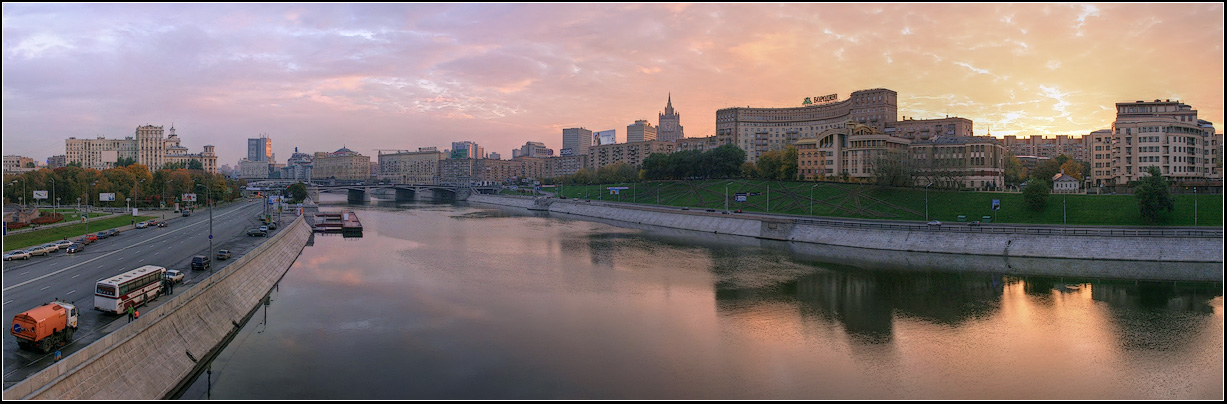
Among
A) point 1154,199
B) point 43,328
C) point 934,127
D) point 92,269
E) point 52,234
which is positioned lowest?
point 43,328

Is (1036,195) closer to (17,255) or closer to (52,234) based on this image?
(17,255)

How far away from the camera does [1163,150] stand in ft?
277

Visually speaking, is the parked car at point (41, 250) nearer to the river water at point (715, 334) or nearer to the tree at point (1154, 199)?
the river water at point (715, 334)

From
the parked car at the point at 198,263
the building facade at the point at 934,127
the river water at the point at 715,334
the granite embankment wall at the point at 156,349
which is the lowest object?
the river water at the point at 715,334

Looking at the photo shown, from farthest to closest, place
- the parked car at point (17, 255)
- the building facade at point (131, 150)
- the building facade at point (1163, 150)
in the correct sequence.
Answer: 1. the building facade at point (131, 150)
2. the building facade at point (1163, 150)
3. the parked car at point (17, 255)

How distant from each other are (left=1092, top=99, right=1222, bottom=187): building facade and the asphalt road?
108m

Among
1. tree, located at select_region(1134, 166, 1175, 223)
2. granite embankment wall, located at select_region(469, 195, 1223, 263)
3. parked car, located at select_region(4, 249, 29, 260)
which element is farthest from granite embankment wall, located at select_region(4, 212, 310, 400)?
tree, located at select_region(1134, 166, 1175, 223)

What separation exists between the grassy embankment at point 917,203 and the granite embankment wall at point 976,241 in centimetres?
942

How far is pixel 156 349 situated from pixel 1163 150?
11198cm

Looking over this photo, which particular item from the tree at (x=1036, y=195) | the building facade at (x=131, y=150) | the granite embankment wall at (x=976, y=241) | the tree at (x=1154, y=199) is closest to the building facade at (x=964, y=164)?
the tree at (x=1036, y=195)

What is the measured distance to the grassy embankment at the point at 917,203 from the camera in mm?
69688

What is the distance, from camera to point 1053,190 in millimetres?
86812

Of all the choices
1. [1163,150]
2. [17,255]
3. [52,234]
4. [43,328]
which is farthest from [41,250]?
[1163,150]

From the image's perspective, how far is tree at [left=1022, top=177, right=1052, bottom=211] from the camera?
7512cm
